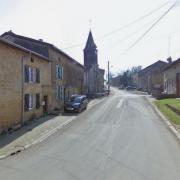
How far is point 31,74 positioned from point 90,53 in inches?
1836

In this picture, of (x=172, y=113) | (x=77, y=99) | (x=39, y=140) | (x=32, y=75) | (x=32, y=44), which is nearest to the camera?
(x=39, y=140)

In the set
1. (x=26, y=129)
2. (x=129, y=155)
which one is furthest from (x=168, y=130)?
(x=26, y=129)

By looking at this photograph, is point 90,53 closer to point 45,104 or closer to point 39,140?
point 45,104

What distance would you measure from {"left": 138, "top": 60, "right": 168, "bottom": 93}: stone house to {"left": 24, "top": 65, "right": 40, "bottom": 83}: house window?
147 feet

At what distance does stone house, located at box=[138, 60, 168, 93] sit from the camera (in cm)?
7072

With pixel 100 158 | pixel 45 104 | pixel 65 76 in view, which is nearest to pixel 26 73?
pixel 45 104

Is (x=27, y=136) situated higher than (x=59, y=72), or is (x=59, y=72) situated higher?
(x=59, y=72)

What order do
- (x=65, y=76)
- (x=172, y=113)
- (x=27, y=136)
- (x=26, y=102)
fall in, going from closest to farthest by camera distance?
(x=27, y=136) → (x=26, y=102) → (x=172, y=113) → (x=65, y=76)

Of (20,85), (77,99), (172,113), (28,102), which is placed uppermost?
(20,85)

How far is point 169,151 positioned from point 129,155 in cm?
183

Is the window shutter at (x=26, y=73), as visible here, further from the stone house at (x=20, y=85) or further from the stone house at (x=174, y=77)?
the stone house at (x=174, y=77)

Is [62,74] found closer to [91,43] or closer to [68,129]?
[68,129]

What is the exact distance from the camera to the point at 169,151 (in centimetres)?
1235

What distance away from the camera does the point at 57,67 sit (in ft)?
104
